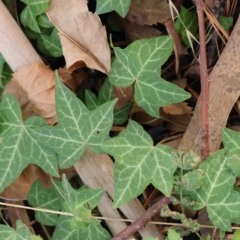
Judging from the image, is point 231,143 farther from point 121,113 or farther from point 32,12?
point 32,12

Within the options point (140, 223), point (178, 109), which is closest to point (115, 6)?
point (178, 109)

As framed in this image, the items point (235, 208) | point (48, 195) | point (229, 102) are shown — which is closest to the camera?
point (235, 208)

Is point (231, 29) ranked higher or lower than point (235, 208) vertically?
higher

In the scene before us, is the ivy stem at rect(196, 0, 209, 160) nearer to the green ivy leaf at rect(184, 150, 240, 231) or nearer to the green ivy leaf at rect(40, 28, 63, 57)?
the green ivy leaf at rect(184, 150, 240, 231)

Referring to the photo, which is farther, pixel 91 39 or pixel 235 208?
pixel 91 39

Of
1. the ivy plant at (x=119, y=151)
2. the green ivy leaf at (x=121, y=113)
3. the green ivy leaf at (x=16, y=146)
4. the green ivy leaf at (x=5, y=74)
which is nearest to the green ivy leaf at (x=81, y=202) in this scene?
the ivy plant at (x=119, y=151)

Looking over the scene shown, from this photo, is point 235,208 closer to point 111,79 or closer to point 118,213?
point 118,213

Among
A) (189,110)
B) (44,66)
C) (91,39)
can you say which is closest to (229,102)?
(189,110)

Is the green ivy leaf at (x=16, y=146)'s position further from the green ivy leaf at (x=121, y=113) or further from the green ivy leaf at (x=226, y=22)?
the green ivy leaf at (x=226, y=22)
